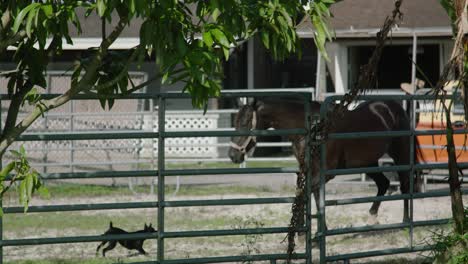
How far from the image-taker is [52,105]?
542 cm

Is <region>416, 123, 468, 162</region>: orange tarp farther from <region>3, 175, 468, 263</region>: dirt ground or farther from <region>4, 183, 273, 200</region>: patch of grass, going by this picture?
<region>4, 183, 273, 200</region>: patch of grass

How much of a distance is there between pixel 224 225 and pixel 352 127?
7.02 feet

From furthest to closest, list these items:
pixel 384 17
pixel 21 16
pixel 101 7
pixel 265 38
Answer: pixel 384 17
pixel 265 38
pixel 21 16
pixel 101 7

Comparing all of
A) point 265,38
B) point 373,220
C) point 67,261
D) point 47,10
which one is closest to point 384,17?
point 373,220

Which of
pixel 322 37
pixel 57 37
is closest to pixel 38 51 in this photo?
pixel 57 37

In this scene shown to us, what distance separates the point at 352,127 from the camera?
1185cm

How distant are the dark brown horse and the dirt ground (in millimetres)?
592

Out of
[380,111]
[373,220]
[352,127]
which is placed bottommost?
[373,220]

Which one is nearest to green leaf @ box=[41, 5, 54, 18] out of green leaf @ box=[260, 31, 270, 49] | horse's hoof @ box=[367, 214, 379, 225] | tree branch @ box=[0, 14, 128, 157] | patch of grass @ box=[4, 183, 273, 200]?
tree branch @ box=[0, 14, 128, 157]

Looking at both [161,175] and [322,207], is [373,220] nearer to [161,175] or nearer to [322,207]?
[322,207]

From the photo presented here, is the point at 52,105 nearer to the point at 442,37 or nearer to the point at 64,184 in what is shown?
the point at 64,184

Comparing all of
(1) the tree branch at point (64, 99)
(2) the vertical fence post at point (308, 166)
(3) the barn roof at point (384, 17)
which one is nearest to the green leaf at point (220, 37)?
(1) the tree branch at point (64, 99)

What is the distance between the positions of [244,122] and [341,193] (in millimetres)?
5061

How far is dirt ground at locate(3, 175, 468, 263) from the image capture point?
10562 millimetres
